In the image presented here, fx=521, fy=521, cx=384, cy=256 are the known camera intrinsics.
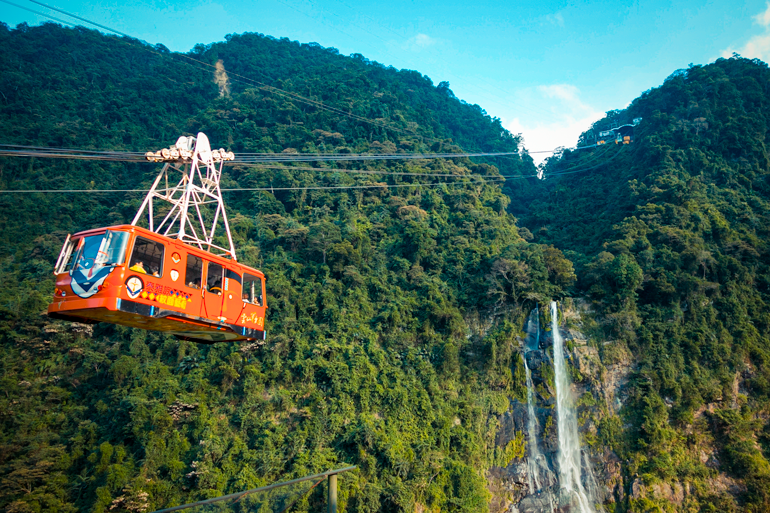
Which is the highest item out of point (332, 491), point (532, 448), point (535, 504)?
point (332, 491)

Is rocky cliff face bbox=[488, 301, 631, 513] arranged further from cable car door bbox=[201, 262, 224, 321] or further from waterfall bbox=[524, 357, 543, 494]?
cable car door bbox=[201, 262, 224, 321]

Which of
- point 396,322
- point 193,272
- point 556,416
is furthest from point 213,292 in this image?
point 556,416

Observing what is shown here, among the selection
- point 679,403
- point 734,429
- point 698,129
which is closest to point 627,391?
point 679,403

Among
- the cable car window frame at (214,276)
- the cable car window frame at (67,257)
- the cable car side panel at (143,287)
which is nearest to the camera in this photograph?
the cable car side panel at (143,287)

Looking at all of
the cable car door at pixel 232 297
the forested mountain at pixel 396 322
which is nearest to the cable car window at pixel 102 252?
the cable car door at pixel 232 297

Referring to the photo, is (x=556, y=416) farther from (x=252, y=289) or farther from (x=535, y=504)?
(x=252, y=289)

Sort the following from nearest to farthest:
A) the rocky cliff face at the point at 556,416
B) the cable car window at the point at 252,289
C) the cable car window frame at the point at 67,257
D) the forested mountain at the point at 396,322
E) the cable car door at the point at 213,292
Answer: the cable car window frame at the point at 67,257 < the cable car door at the point at 213,292 < the cable car window at the point at 252,289 < the forested mountain at the point at 396,322 < the rocky cliff face at the point at 556,416

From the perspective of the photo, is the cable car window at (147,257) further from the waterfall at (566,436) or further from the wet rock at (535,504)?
the waterfall at (566,436)
